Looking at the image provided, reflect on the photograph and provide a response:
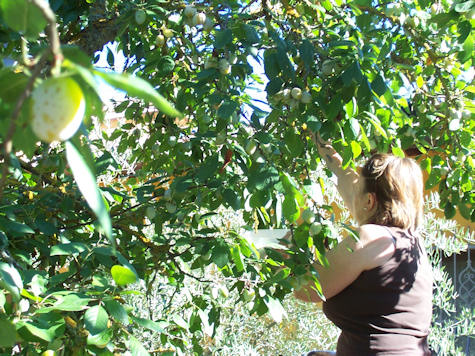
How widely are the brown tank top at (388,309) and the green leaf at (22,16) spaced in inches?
62.5

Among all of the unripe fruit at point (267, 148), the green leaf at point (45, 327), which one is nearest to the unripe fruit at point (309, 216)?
the unripe fruit at point (267, 148)

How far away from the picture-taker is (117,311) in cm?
107

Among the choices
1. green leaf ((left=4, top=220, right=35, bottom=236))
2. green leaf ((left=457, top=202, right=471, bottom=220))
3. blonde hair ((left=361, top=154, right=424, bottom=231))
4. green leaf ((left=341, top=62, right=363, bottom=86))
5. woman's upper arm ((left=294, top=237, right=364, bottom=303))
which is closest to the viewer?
green leaf ((left=4, top=220, right=35, bottom=236))

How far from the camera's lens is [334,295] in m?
1.97

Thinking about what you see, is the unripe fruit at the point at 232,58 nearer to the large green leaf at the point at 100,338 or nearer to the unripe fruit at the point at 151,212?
the unripe fruit at the point at 151,212

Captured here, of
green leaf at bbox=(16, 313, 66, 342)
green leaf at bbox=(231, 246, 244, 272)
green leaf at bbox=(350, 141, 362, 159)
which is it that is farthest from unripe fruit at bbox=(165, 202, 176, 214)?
green leaf at bbox=(16, 313, 66, 342)

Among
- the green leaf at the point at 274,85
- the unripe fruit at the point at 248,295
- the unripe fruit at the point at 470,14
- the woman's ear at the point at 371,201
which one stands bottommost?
the unripe fruit at the point at 248,295

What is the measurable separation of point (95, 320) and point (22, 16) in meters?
0.67

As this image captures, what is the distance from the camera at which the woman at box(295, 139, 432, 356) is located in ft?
6.16

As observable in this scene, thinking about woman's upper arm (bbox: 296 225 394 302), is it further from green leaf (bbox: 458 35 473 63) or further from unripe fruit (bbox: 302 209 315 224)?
green leaf (bbox: 458 35 473 63)

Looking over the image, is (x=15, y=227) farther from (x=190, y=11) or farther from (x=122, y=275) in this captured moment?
(x=190, y=11)

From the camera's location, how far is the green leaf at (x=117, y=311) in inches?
41.8

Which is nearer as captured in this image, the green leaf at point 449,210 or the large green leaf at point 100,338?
the large green leaf at point 100,338

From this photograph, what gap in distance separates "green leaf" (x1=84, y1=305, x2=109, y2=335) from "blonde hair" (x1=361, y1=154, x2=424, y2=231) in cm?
126
